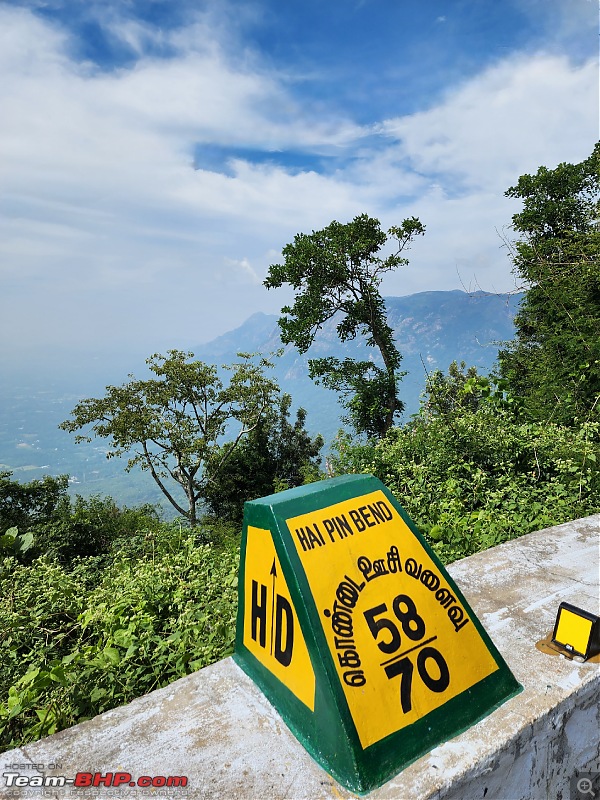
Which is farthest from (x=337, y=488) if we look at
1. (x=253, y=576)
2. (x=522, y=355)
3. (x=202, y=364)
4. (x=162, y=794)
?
(x=202, y=364)

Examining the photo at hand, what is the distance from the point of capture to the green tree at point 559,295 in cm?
719

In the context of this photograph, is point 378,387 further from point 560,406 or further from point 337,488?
point 337,488

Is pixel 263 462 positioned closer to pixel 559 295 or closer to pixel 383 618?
pixel 559 295

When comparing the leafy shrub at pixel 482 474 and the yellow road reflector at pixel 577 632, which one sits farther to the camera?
the leafy shrub at pixel 482 474

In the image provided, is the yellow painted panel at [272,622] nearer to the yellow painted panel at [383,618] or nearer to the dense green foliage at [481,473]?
the yellow painted panel at [383,618]

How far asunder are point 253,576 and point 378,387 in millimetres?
12672

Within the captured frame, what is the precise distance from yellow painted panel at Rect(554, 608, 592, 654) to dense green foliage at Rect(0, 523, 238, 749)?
143 centimetres

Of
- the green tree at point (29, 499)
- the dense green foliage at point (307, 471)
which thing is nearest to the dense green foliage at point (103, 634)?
the dense green foliage at point (307, 471)

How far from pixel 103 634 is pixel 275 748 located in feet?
5.09

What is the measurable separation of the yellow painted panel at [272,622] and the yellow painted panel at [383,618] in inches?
5.0

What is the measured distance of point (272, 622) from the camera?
173 centimetres

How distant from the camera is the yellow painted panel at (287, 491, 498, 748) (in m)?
1.48

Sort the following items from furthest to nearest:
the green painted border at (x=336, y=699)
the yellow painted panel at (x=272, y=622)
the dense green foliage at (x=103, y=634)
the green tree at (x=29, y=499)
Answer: the green tree at (x=29, y=499) < the dense green foliage at (x=103, y=634) < the yellow painted panel at (x=272, y=622) < the green painted border at (x=336, y=699)

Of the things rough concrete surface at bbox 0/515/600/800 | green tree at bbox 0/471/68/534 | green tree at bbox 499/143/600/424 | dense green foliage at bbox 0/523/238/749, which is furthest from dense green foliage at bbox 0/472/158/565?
green tree at bbox 499/143/600/424
